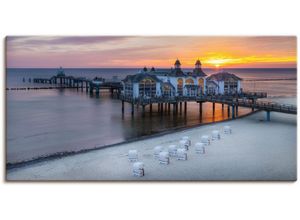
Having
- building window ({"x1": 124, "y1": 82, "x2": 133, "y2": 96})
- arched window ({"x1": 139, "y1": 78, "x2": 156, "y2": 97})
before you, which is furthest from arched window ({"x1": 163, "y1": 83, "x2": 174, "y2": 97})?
building window ({"x1": 124, "y1": 82, "x2": 133, "y2": 96})

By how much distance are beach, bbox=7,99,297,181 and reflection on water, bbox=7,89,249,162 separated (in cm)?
104

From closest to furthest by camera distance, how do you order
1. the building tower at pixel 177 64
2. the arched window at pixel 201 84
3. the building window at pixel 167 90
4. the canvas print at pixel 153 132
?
the canvas print at pixel 153 132, the building tower at pixel 177 64, the arched window at pixel 201 84, the building window at pixel 167 90

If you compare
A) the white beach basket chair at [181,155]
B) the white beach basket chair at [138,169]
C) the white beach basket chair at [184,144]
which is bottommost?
the white beach basket chair at [138,169]

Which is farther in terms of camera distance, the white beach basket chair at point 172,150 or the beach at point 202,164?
the white beach basket chair at point 172,150

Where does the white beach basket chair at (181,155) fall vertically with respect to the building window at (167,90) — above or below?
below

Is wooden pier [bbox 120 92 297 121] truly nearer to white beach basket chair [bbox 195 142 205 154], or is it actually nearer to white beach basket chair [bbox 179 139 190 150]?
white beach basket chair [bbox 179 139 190 150]

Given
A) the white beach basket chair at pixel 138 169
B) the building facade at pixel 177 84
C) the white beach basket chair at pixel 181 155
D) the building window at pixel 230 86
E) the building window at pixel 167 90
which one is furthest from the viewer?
→ the building window at pixel 167 90

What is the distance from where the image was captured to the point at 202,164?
330 inches

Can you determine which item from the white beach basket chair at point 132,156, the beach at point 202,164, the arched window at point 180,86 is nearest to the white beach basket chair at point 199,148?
the beach at point 202,164

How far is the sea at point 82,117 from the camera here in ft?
29.1

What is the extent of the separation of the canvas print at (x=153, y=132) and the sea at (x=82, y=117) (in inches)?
1.7

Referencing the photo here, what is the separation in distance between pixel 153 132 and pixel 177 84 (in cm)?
172

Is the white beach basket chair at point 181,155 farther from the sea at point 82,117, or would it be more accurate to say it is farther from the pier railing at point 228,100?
the pier railing at point 228,100

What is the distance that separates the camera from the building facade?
1059cm
